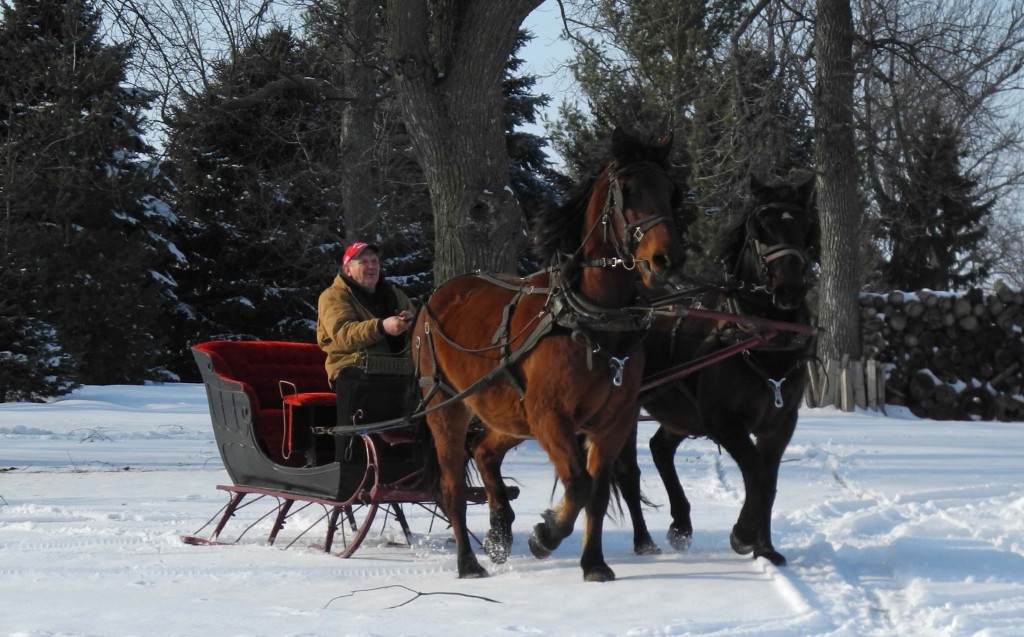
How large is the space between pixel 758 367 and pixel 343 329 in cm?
232

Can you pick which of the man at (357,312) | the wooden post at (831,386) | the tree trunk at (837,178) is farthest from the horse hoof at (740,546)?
the wooden post at (831,386)

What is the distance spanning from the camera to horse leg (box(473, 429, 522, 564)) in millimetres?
6301

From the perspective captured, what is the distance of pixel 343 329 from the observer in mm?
6750

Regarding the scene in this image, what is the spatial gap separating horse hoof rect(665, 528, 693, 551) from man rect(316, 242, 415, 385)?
73.2 inches

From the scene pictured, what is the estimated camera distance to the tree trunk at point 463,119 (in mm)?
10148

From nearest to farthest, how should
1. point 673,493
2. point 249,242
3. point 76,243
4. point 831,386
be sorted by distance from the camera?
point 673,493
point 831,386
point 76,243
point 249,242

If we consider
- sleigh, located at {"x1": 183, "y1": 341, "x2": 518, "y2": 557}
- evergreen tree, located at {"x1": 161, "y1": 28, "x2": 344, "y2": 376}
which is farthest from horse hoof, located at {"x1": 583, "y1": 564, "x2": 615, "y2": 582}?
evergreen tree, located at {"x1": 161, "y1": 28, "x2": 344, "y2": 376}

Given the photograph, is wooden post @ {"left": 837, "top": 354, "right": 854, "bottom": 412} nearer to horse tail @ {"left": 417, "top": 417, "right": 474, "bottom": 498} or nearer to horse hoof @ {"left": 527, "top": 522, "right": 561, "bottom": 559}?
horse tail @ {"left": 417, "top": 417, "right": 474, "bottom": 498}

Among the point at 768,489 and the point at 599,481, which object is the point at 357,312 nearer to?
the point at 599,481

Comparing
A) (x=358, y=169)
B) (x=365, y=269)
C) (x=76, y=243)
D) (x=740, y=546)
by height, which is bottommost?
(x=740, y=546)

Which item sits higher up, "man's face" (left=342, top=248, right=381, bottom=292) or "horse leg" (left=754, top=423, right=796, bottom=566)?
"man's face" (left=342, top=248, right=381, bottom=292)

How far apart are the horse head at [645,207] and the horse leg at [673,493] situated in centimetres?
174

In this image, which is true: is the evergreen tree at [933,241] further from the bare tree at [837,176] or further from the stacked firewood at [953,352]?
the bare tree at [837,176]

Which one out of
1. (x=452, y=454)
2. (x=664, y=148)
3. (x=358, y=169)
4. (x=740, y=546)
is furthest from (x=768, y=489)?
(x=358, y=169)
